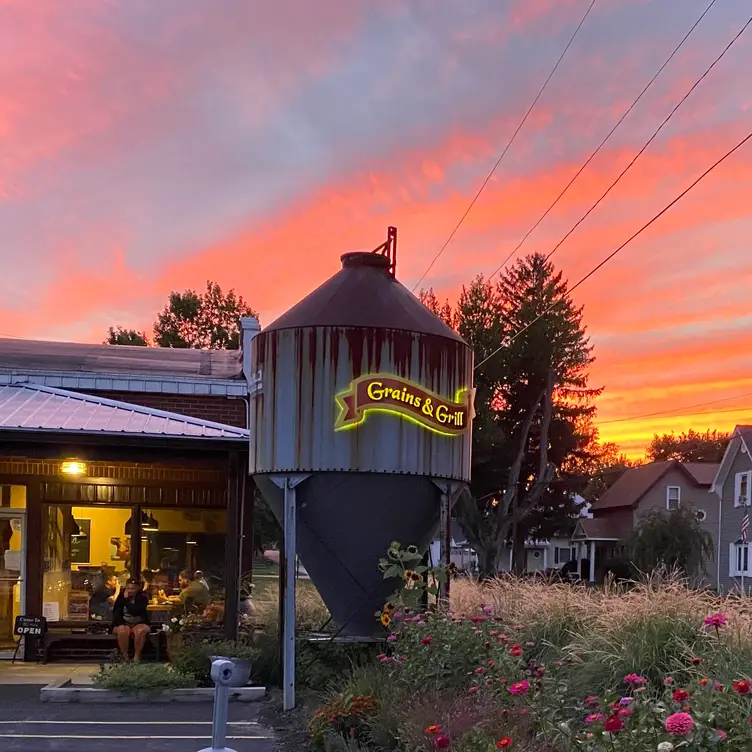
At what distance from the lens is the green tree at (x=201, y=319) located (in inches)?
1737

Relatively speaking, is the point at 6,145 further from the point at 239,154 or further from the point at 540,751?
the point at 540,751

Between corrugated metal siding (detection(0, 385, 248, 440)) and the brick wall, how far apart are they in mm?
1523

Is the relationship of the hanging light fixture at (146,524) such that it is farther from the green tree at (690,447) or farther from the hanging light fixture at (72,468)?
the green tree at (690,447)

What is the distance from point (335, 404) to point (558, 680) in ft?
13.8

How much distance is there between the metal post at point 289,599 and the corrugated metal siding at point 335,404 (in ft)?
1.18

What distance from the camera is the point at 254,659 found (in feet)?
33.4

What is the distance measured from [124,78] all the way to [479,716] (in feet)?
31.7

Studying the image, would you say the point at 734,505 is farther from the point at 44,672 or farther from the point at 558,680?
the point at 558,680

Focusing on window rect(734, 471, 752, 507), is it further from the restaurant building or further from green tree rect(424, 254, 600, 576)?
the restaurant building

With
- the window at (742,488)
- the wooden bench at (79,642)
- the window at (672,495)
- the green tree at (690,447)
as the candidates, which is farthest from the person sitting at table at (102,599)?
the green tree at (690,447)

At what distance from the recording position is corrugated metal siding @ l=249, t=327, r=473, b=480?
30.3 feet

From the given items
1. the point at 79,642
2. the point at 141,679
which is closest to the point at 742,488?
the point at 79,642

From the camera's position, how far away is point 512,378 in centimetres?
3781

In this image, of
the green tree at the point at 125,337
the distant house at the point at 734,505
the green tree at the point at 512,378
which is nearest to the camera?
the green tree at the point at 512,378
